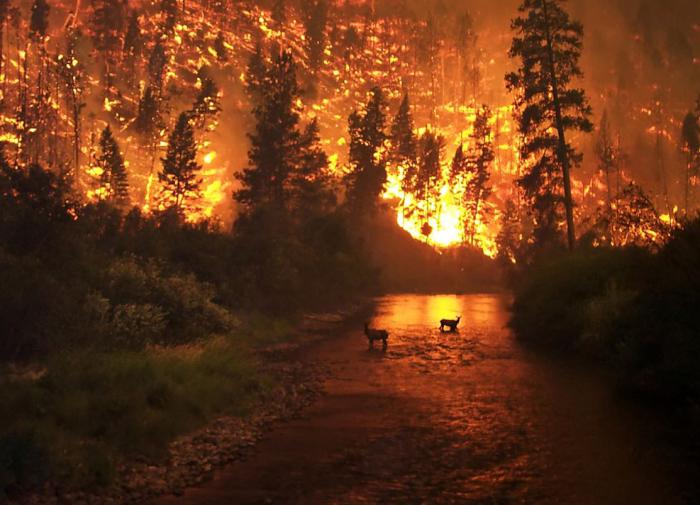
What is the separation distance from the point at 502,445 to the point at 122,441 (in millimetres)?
9061

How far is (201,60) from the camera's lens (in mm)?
100750

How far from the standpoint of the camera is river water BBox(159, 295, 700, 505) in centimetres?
1048

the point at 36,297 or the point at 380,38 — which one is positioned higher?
the point at 380,38

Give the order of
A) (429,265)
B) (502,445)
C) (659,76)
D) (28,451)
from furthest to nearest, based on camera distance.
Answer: (659,76), (429,265), (502,445), (28,451)

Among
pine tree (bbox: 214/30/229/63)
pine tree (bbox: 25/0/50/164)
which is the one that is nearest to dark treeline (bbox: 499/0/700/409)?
pine tree (bbox: 25/0/50/164)

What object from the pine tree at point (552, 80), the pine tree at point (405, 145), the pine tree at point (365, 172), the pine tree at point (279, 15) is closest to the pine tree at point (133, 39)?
the pine tree at point (279, 15)

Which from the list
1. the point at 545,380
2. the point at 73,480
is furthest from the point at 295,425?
the point at 545,380

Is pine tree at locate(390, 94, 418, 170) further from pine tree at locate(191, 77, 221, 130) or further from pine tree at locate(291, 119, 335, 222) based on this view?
pine tree at locate(191, 77, 221, 130)

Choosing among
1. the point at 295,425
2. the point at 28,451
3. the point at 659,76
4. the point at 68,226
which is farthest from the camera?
the point at 659,76

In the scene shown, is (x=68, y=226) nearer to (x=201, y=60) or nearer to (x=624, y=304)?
(x=624, y=304)

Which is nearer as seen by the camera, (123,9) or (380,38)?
(123,9)

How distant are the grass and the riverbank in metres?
0.03

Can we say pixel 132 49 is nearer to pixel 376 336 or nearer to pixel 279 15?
pixel 279 15

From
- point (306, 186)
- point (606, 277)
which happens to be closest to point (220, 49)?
point (306, 186)
